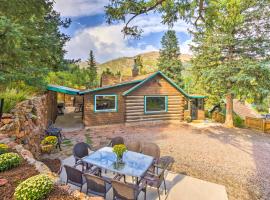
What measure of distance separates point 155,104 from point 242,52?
7166 millimetres

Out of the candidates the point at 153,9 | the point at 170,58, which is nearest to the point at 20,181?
the point at 153,9

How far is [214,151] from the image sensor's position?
314 inches

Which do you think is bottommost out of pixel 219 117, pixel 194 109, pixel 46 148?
pixel 46 148

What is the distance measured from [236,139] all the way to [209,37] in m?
7.13

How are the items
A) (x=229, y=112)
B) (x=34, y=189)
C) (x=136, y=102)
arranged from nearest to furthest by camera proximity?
1. (x=34, y=189)
2. (x=136, y=102)
3. (x=229, y=112)

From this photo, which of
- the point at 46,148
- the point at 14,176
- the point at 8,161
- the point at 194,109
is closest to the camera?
the point at 14,176

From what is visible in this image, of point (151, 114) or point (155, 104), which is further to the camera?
point (155, 104)

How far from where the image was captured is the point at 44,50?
959 centimetres

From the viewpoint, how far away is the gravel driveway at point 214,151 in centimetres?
531

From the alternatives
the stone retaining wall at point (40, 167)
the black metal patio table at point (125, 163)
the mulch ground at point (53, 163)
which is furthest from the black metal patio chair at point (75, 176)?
the mulch ground at point (53, 163)

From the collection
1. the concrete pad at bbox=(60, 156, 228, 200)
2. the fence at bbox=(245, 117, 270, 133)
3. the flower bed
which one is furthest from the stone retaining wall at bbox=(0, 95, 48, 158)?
the fence at bbox=(245, 117, 270, 133)

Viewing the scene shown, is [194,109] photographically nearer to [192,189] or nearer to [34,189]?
[192,189]

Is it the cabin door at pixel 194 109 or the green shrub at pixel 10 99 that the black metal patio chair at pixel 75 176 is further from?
the cabin door at pixel 194 109

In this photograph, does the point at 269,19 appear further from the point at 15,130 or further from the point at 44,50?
the point at 15,130
